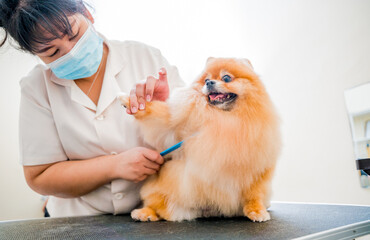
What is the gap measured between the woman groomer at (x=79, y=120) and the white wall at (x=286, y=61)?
28cm

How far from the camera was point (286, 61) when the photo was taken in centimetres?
250

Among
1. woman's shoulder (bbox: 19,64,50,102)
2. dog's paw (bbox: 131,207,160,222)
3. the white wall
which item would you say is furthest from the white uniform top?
the white wall

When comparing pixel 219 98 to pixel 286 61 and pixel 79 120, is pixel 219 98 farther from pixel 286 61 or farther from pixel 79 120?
pixel 286 61

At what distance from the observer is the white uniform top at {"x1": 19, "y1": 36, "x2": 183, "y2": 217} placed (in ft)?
3.34

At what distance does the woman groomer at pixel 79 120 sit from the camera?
2.97 feet

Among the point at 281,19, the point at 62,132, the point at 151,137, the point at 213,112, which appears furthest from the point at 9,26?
the point at 281,19

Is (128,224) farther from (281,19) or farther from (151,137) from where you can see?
(281,19)

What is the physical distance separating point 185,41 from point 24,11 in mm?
2498

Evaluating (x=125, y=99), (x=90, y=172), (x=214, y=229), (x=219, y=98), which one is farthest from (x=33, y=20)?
(x=214, y=229)

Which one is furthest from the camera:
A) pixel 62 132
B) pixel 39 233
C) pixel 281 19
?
pixel 281 19

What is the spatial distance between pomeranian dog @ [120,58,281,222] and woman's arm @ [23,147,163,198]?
0.07m

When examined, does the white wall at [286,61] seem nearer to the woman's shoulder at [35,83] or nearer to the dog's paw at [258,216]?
the woman's shoulder at [35,83]

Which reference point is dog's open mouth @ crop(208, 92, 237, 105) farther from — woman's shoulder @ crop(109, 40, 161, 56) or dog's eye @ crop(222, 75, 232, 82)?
woman's shoulder @ crop(109, 40, 161, 56)

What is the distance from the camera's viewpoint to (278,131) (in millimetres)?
850
